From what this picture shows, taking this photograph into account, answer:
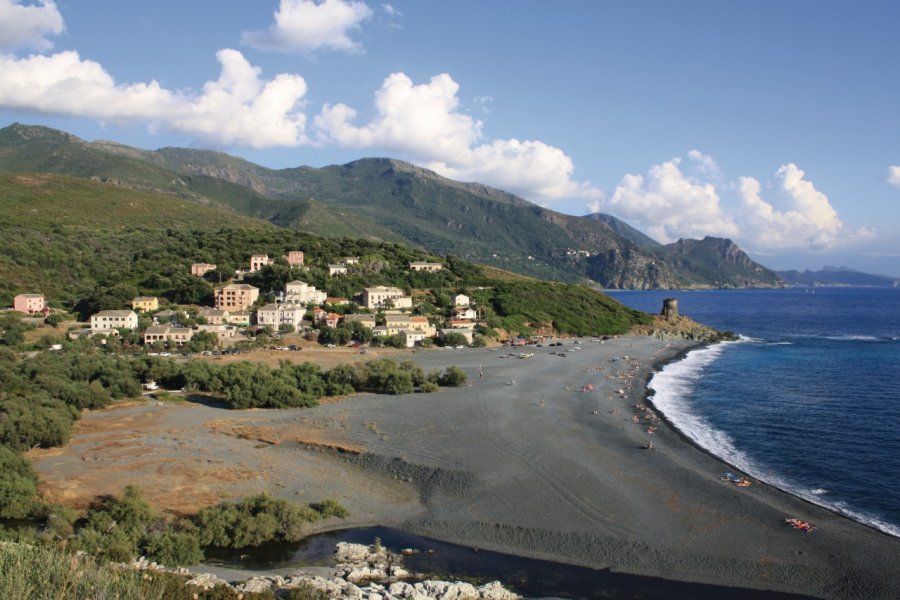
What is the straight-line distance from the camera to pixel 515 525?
22.3 metres

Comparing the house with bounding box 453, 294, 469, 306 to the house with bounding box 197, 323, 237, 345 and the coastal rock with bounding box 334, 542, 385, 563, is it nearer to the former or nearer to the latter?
the house with bounding box 197, 323, 237, 345

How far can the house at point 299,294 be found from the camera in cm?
7412

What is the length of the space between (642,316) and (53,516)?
84.7 meters

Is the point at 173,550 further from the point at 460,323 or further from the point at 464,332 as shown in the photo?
the point at 460,323

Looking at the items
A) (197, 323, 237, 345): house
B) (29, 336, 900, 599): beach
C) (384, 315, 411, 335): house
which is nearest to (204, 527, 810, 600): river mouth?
(29, 336, 900, 599): beach

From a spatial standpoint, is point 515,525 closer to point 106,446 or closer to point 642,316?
point 106,446

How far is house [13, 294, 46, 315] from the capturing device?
64375mm

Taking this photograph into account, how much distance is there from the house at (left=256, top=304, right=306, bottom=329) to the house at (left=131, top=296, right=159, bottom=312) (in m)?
12.4

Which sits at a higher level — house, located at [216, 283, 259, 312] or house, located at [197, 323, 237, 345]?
house, located at [216, 283, 259, 312]

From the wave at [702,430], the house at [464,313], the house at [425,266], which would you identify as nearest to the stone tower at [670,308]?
the wave at [702,430]

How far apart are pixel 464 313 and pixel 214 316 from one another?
29.2 meters

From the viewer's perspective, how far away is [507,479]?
26734 millimetres

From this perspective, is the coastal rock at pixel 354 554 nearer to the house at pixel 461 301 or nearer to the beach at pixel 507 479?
the beach at pixel 507 479

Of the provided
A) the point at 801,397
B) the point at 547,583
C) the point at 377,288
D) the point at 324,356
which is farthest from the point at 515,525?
the point at 377,288
